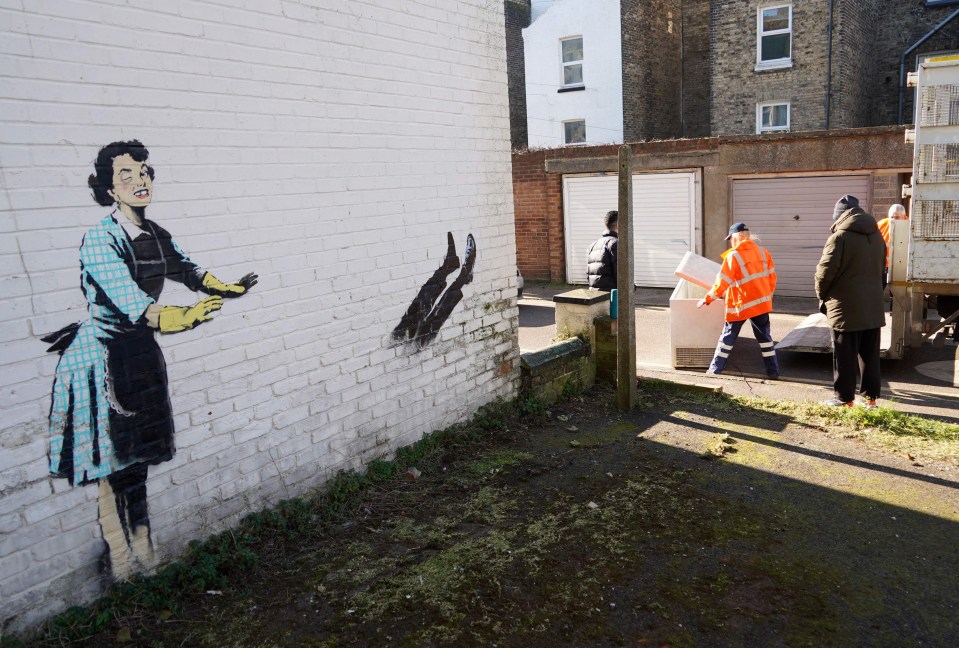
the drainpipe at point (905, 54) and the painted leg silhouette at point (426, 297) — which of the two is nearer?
the painted leg silhouette at point (426, 297)

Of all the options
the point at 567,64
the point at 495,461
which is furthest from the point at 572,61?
the point at 495,461

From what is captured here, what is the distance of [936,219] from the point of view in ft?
26.6

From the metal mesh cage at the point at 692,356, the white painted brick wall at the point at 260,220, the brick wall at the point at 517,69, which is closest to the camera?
the white painted brick wall at the point at 260,220

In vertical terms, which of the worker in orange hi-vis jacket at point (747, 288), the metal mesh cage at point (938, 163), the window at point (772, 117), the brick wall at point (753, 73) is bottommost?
the worker in orange hi-vis jacket at point (747, 288)

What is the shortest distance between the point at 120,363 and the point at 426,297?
2.65 metres

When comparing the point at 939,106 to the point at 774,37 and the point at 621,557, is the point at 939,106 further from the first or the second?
the point at 774,37

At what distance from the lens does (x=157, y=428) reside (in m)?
4.11

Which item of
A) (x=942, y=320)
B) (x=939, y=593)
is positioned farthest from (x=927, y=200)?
(x=939, y=593)

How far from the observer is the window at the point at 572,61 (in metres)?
23.2

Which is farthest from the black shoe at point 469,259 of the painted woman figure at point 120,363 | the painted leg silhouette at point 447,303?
the painted woman figure at point 120,363

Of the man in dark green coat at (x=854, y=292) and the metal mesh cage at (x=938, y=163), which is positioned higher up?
the metal mesh cage at (x=938, y=163)

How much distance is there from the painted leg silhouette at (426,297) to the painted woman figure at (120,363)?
1.95m

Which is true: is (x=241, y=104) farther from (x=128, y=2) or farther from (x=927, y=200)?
(x=927, y=200)

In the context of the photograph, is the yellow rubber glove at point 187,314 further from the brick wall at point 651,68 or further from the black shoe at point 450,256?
the brick wall at point 651,68
